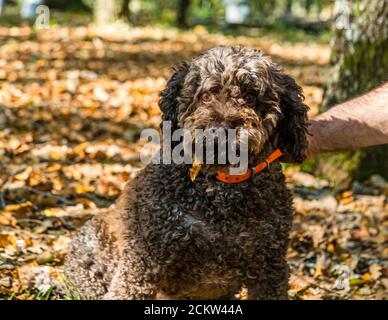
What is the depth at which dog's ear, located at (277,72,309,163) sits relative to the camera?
395 centimetres

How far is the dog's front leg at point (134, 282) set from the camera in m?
3.88

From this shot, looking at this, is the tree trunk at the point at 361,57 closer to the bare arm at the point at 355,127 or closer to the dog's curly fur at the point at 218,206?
the bare arm at the point at 355,127

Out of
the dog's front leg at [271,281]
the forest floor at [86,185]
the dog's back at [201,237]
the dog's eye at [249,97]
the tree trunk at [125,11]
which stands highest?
the dog's eye at [249,97]

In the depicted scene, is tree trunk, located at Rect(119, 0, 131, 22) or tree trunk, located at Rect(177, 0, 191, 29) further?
tree trunk, located at Rect(177, 0, 191, 29)

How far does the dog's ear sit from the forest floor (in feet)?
3.85

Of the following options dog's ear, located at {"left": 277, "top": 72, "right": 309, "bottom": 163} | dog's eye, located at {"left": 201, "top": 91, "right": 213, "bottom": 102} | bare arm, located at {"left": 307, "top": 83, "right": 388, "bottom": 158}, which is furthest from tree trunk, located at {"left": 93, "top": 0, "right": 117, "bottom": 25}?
dog's eye, located at {"left": 201, "top": 91, "right": 213, "bottom": 102}

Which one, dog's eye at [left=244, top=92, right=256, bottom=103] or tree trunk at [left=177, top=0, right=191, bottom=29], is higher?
dog's eye at [left=244, top=92, right=256, bottom=103]

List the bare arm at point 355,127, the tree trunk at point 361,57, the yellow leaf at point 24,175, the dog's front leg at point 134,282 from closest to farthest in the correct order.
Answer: the dog's front leg at point 134,282
the bare arm at point 355,127
the yellow leaf at point 24,175
the tree trunk at point 361,57

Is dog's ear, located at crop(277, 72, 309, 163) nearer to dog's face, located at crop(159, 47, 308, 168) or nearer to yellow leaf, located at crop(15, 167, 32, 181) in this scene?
dog's face, located at crop(159, 47, 308, 168)

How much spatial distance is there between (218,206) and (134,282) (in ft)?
2.24

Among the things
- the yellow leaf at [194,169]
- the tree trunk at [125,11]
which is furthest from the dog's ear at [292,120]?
the tree trunk at [125,11]

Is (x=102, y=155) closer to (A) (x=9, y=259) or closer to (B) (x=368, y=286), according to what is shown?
(A) (x=9, y=259)

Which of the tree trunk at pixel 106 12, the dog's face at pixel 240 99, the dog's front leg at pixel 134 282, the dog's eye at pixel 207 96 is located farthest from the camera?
the tree trunk at pixel 106 12

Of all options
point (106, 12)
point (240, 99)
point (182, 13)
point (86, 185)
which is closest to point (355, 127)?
point (240, 99)
